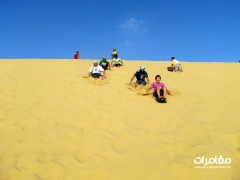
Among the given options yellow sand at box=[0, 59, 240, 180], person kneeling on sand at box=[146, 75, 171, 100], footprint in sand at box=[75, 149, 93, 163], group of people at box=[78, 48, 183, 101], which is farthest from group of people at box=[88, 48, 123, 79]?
footprint in sand at box=[75, 149, 93, 163]

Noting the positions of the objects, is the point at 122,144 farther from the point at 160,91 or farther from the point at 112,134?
the point at 160,91

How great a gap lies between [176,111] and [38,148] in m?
3.23

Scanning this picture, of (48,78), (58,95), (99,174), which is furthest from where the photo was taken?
(48,78)

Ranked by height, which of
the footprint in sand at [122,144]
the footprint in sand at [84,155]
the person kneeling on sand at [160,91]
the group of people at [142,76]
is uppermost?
the group of people at [142,76]

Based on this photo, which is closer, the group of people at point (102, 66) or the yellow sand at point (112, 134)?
the yellow sand at point (112, 134)

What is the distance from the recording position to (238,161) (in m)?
3.03

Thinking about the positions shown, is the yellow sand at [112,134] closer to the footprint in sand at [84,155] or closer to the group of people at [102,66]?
the footprint in sand at [84,155]

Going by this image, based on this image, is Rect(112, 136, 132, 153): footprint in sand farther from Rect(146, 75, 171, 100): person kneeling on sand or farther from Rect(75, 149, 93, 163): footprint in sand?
Rect(146, 75, 171, 100): person kneeling on sand

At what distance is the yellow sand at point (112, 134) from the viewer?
9.30ft

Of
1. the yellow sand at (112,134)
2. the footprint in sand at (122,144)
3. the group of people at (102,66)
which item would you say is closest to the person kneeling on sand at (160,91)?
the yellow sand at (112,134)

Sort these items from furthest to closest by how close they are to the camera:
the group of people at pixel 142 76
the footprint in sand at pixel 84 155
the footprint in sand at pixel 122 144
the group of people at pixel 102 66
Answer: the group of people at pixel 102 66 < the group of people at pixel 142 76 < the footprint in sand at pixel 122 144 < the footprint in sand at pixel 84 155

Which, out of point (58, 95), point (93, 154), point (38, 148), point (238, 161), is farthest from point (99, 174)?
point (58, 95)

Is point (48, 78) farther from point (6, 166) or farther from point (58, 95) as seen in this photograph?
point (6, 166)

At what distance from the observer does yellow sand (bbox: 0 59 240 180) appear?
283cm
